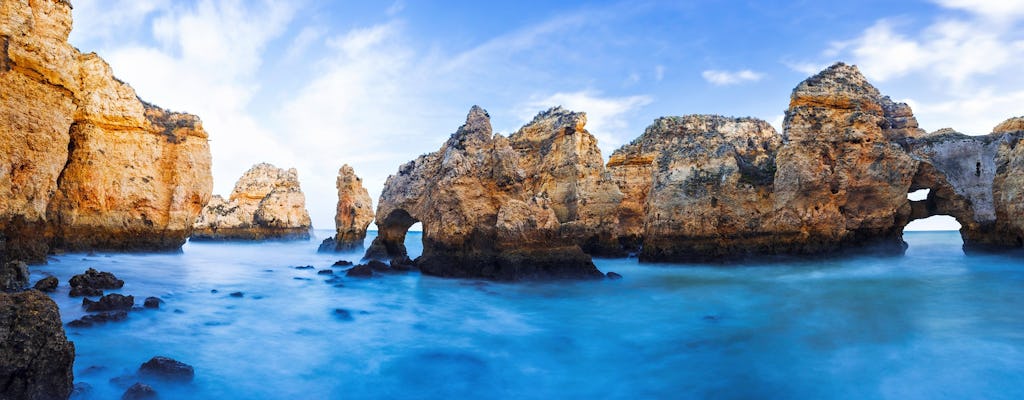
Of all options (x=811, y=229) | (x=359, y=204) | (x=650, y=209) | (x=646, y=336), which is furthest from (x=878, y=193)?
(x=359, y=204)

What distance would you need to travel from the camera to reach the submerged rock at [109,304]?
7250 mm

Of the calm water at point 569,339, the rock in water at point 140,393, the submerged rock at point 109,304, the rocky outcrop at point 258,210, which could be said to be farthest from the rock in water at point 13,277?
the rocky outcrop at point 258,210

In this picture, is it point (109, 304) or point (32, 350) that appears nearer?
point (32, 350)

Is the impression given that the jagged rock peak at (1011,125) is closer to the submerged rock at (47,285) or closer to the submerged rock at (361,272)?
the submerged rock at (361,272)

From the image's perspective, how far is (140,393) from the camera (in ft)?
14.6

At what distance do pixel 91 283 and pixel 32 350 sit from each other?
22.5 ft

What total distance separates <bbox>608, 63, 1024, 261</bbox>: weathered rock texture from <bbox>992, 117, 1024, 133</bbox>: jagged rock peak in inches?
2.7

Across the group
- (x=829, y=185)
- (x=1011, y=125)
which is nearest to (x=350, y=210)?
(x=829, y=185)

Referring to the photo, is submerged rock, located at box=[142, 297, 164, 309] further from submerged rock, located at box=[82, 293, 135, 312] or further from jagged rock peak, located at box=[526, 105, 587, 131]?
jagged rock peak, located at box=[526, 105, 587, 131]

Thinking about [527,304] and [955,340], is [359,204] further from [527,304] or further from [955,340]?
[955,340]

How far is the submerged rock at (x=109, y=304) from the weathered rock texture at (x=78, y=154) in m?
1.71

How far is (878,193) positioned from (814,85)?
407 centimetres

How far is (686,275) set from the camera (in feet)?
48.1

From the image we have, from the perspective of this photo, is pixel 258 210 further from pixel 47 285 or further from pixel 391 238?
pixel 47 285
